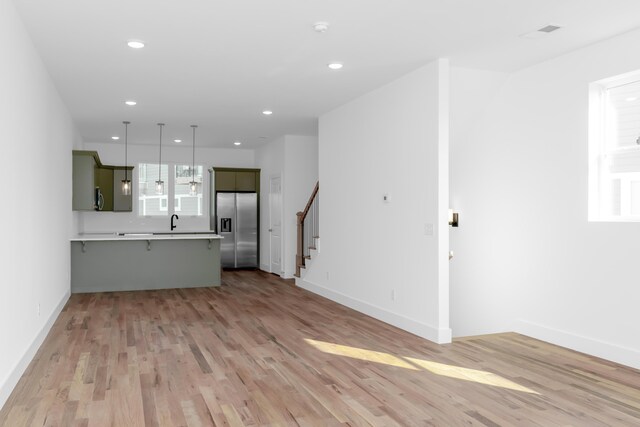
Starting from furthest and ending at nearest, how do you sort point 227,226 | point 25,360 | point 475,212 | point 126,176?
point 227,226 → point 126,176 → point 475,212 → point 25,360

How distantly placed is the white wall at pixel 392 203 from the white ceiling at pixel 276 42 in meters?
0.36

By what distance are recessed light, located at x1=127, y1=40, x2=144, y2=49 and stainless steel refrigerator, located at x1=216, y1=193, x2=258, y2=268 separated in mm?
6671

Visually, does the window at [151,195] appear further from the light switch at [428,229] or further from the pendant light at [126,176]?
the light switch at [428,229]

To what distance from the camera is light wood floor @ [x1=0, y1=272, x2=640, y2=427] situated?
318cm

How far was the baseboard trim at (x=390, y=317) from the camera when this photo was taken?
5023mm

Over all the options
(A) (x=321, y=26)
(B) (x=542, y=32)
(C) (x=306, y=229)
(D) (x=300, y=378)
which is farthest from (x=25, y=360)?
(C) (x=306, y=229)

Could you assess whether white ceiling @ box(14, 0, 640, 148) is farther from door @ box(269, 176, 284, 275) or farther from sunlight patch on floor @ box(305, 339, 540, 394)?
door @ box(269, 176, 284, 275)

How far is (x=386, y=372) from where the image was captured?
407 centimetres

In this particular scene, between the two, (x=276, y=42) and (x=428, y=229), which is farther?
(x=428, y=229)

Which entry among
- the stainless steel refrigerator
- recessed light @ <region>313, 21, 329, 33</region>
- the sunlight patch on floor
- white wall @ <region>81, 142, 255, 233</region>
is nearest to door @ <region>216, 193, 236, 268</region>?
the stainless steel refrigerator

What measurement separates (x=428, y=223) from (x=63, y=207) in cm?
485

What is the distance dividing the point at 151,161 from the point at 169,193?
2.56ft

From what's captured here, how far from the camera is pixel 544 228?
5.16 m

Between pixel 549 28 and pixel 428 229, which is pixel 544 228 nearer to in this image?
pixel 428 229
